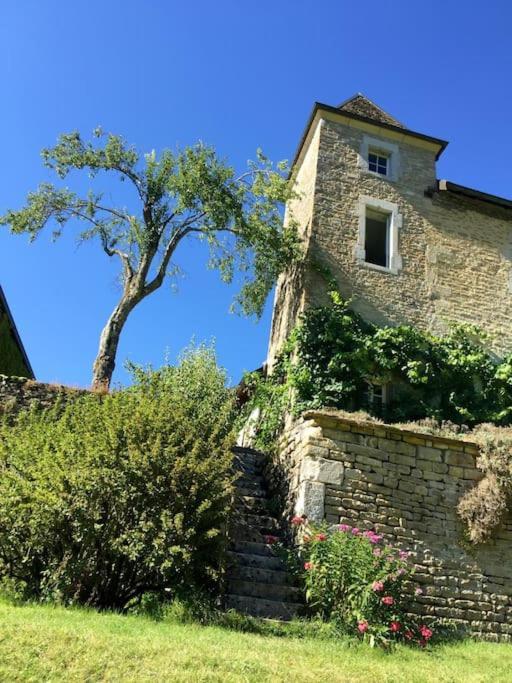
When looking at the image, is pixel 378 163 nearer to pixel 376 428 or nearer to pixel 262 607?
pixel 376 428

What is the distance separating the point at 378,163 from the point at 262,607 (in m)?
9.86

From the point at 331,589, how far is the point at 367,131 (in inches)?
395

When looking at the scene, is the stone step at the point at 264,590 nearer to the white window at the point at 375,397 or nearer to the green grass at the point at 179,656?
the green grass at the point at 179,656

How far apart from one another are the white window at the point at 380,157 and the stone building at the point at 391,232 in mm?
25

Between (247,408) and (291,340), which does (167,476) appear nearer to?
(291,340)

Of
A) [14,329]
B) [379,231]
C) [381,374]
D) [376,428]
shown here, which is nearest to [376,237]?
[379,231]

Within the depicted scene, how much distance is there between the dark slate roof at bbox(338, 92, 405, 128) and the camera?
13.4 m

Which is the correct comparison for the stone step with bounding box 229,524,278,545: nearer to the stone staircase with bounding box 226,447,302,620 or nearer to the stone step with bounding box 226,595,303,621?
the stone staircase with bounding box 226,447,302,620

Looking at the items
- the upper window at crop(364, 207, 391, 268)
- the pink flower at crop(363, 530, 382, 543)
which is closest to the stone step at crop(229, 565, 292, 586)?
the pink flower at crop(363, 530, 382, 543)

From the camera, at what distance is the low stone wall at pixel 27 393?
919 centimetres

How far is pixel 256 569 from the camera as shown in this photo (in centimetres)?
704

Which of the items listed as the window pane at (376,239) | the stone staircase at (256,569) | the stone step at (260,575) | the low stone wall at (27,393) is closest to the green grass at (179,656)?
the stone staircase at (256,569)

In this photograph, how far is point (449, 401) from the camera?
34.7ft

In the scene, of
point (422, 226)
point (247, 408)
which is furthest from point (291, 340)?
point (422, 226)
